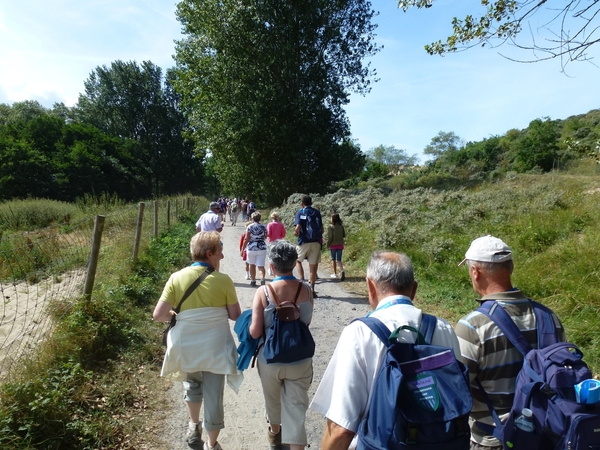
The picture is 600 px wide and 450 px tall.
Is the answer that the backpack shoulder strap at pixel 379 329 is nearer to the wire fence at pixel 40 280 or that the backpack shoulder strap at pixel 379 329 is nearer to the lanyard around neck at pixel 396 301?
the lanyard around neck at pixel 396 301

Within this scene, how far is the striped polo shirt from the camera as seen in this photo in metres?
2.14

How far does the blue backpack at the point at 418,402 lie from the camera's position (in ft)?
5.24

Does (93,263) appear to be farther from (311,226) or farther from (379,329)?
(379,329)

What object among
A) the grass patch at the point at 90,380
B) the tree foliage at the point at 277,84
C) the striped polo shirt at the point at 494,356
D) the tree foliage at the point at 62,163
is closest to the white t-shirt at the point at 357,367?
the striped polo shirt at the point at 494,356

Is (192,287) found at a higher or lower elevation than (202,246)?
lower

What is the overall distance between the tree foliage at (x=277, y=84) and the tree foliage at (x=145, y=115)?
3691 cm

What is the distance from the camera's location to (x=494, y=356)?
2150 millimetres

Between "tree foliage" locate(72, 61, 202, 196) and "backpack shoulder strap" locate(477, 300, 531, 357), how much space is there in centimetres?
6149

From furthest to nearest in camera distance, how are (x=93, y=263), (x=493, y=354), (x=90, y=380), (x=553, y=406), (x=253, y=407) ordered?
(x=93, y=263)
(x=90, y=380)
(x=253, y=407)
(x=493, y=354)
(x=553, y=406)

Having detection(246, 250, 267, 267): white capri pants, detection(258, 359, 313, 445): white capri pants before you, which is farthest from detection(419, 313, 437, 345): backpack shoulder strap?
detection(246, 250, 267, 267): white capri pants

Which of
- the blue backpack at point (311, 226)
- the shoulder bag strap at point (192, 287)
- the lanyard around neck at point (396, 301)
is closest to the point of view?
the lanyard around neck at point (396, 301)

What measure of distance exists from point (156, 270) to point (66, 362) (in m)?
4.84

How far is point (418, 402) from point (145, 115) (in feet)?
223

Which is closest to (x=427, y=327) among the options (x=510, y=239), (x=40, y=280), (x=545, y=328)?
(x=545, y=328)
